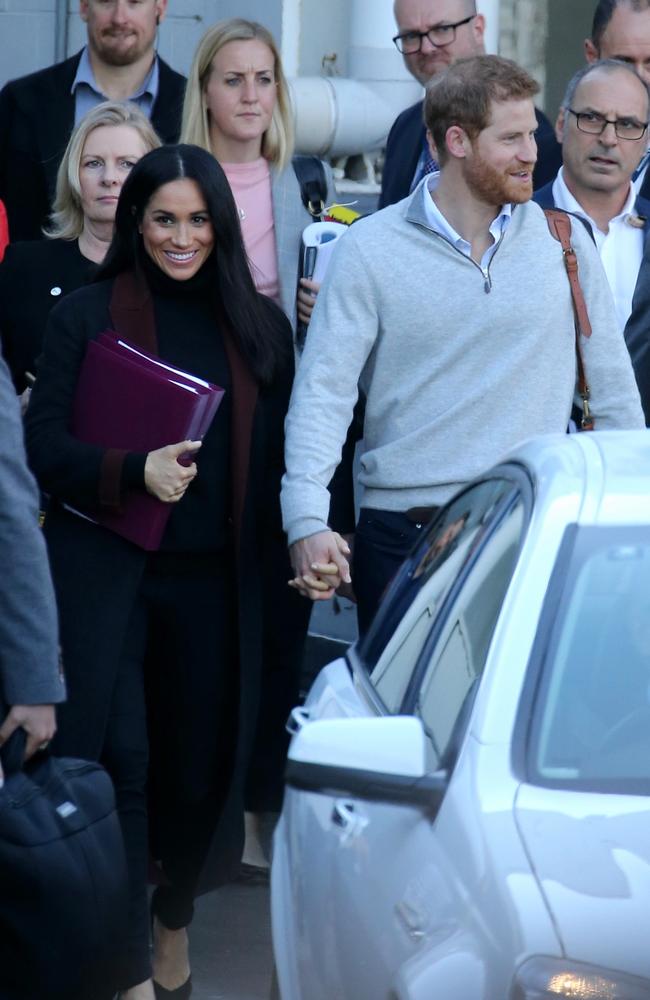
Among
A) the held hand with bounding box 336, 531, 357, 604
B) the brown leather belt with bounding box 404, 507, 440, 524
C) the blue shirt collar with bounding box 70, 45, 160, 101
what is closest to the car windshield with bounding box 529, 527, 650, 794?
the brown leather belt with bounding box 404, 507, 440, 524

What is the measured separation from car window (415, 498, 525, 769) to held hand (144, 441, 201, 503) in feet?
4.26

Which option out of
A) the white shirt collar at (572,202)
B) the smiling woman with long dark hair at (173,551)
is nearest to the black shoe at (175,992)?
the smiling woman with long dark hair at (173,551)

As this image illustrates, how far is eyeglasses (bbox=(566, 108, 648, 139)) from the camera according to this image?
5.48m

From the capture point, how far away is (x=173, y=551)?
15.4 feet

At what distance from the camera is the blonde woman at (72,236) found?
532cm

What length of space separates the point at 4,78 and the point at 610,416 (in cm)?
561

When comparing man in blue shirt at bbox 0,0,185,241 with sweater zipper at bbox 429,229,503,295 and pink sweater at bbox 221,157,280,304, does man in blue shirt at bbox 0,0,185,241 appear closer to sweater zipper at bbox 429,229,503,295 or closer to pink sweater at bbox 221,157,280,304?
pink sweater at bbox 221,157,280,304

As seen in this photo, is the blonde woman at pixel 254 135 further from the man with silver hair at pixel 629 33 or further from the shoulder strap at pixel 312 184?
the man with silver hair at pixel 629 33

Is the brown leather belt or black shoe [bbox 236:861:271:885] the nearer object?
the brown leather belt

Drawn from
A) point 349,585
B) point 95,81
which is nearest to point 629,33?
point 95,81

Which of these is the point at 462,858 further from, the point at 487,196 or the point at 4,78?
the point at 4,78

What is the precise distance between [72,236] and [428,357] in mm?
1336

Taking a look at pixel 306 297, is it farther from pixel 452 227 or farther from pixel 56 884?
pixel 56 884

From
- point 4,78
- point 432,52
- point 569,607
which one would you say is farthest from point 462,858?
point 4,78
